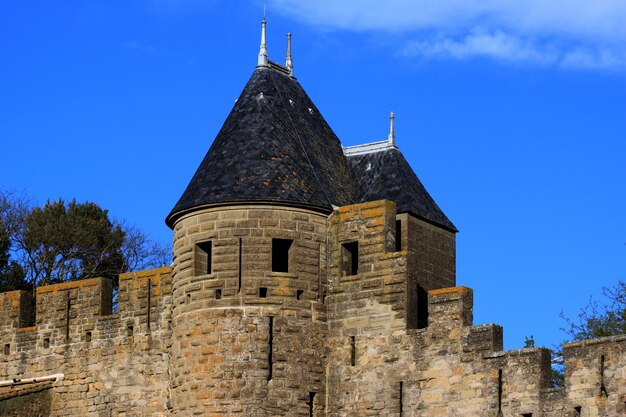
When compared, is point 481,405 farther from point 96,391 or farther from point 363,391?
point 96,391

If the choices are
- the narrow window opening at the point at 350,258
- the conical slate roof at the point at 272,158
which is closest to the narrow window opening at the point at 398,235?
the narrow window opening at the point at 350,258

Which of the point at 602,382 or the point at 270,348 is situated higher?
the point at 270,348

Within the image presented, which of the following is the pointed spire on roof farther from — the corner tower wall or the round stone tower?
the corner tower wall

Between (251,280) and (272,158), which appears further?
(272,158)

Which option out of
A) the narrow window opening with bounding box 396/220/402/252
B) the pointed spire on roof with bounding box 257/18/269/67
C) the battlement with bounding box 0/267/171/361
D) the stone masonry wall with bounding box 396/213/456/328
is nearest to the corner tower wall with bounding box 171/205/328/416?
the narrow window opening with bounding box 396/220/402/252

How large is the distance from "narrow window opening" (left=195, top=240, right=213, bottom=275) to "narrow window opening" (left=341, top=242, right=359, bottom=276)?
8.16 feet

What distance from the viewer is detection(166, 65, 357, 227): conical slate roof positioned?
32219 millimetres

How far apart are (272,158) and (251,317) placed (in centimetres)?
318

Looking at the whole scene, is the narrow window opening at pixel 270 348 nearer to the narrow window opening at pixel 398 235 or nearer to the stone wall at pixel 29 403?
the narrow window opening at pixel 398 235

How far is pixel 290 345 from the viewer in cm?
3162

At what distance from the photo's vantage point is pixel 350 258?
32.7 metres

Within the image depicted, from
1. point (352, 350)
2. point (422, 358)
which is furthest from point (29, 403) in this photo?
point (422, 358)

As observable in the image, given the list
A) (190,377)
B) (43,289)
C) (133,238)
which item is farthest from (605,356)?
(133,238)

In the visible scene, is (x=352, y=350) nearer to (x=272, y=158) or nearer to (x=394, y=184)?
(x=394, y=184)
